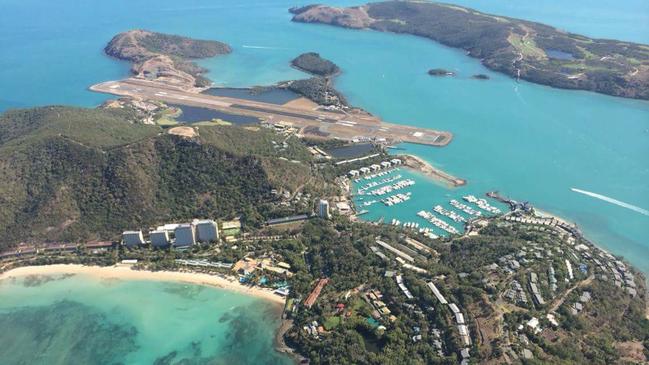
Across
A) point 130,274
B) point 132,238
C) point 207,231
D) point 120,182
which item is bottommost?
point 130,274

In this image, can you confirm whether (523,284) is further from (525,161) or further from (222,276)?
(525,161)

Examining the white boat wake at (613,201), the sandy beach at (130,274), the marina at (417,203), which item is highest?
the white boat wake at (613,201)

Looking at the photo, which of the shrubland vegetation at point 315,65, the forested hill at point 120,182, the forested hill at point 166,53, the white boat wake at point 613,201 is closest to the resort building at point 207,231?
the forested hill at point 120,182

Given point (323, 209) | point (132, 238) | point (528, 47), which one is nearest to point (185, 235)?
point (132, 238)

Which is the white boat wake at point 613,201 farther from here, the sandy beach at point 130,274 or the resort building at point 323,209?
the sandy beach at point 130,274

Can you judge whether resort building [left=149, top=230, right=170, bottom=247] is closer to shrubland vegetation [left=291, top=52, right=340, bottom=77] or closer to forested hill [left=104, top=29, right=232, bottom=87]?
forested hill [left=104, top=29, right=232, bottom=87]

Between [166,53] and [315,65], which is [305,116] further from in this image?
[166,53]

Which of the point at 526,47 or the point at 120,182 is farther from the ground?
the point at 526,47

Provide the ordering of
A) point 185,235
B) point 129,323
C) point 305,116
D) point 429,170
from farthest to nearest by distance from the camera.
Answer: point 305,116 → point 429,170 → point 185,235 → point 129,323
